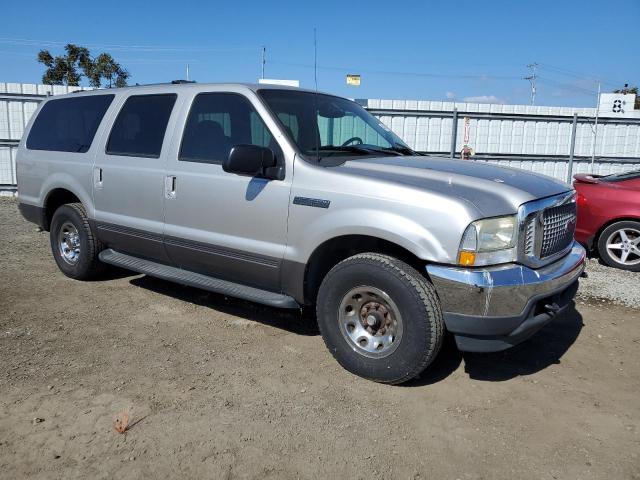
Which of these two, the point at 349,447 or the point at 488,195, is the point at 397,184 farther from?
the point at 349,447

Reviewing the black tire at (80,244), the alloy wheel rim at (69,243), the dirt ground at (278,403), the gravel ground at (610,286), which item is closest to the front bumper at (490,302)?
the dirt ground at (278,403)

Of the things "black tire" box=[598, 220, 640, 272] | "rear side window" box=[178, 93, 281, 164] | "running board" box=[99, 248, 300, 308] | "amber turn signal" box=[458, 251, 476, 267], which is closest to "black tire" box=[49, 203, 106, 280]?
"running board" box=[99, 248, 300, 308]

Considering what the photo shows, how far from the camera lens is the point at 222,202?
13.8ft

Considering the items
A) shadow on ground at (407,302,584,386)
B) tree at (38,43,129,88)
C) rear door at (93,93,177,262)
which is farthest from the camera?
tree at (38,43,129,88)

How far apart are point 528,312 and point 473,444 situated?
861mm

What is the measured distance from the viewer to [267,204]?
3.99 meters

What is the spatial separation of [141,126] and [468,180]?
9.99 ft

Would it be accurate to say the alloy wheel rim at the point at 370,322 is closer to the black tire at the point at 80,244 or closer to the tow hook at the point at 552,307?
the tow hook at the point at 552,307

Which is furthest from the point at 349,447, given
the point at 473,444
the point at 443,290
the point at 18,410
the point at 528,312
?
the point at 18,410

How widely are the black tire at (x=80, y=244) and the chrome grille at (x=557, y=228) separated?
4255mm

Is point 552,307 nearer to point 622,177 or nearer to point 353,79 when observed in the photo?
point 622,177

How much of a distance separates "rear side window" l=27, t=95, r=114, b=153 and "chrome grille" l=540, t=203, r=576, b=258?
4.23 m

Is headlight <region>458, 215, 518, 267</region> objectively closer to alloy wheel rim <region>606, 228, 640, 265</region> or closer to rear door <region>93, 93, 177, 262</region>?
rear door <region>93, 93, 177, 262</region>

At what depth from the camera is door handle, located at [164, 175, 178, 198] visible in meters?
4.53
